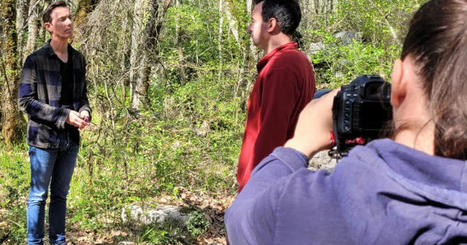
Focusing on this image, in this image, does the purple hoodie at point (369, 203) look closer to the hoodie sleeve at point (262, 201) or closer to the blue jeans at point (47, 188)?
the hoodie sleeve at point (262, 201)

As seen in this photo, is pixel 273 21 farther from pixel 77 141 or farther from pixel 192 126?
pixel 192 126

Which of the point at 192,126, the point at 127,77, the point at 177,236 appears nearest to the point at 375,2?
the point at 192,126

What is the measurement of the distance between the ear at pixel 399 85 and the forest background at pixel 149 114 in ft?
13.9

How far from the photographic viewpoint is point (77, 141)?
4.14 metres

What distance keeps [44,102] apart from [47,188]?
722 millimetres

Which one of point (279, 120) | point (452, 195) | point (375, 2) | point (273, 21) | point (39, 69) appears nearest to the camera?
point (452, 195)

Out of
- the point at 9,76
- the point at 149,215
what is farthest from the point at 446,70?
the point at 9,76

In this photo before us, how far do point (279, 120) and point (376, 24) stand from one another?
6458mm

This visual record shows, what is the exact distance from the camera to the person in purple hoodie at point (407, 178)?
73 centimetres

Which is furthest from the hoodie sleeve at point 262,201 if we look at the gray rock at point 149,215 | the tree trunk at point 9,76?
the tree trunk at point 9,76

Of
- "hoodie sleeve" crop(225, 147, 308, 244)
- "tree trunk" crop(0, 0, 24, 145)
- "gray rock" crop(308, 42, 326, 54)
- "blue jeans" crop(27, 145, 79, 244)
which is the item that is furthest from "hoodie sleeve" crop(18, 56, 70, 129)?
"gray rock" crop(308, 42, 326, 54)

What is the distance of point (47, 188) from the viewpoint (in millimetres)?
4031

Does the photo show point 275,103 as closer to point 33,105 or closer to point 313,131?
point 313,131

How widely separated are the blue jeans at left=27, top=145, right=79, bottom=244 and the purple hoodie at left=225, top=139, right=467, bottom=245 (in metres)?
3.39
